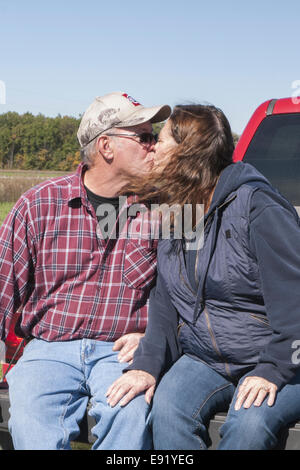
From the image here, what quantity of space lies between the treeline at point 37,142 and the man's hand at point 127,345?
6085 centimetres

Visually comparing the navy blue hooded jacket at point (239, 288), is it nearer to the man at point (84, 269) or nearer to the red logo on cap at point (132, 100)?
the man at point (84, 269)

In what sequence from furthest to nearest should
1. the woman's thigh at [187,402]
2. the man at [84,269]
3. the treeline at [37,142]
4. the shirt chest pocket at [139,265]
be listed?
the treeline at [37,142] → the shirt chest pocket at [139,265] → the man at [84,269] → the woman's thigh at [187,402]

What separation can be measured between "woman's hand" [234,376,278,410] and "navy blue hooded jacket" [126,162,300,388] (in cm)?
3

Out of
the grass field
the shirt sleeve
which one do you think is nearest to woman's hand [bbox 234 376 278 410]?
the shirt sleeve

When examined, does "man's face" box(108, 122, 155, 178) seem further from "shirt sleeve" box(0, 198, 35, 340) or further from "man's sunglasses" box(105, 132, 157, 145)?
"shirt sleeve" box(0, 198, 35, 340)

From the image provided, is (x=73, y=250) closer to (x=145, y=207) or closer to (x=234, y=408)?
(x=145, y=207)

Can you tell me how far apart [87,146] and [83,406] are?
134 cm

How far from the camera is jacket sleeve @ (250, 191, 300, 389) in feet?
6.97

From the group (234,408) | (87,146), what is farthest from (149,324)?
(87,146)

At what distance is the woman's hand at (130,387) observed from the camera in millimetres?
2355

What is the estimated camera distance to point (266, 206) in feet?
7.20

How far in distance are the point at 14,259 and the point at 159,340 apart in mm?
824

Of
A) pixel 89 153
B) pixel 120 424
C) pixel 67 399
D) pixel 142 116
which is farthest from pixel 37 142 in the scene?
pixel 120 424

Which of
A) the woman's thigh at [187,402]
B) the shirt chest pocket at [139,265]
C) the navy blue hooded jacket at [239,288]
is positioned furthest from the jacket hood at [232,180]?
the woman's thigh at [187,402]
